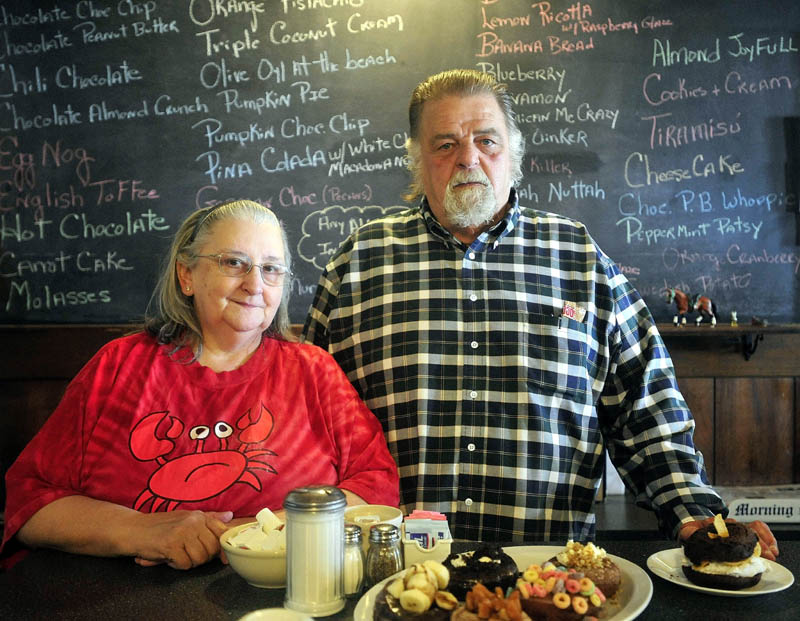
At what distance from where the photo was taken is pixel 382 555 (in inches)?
44.6

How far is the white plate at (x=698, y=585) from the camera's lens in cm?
110

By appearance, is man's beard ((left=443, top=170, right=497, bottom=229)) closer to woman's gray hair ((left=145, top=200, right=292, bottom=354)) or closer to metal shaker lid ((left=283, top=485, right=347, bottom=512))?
woman's gray hair ((left=145, top=200, right=292, bottom=354))

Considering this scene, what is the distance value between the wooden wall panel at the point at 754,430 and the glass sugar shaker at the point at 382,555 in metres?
2.49

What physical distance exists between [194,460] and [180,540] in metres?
0.24

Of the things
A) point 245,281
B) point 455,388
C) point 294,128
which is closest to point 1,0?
point 294,128

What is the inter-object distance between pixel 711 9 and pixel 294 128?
1.85 m

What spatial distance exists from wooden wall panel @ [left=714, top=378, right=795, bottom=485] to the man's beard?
1794 mm

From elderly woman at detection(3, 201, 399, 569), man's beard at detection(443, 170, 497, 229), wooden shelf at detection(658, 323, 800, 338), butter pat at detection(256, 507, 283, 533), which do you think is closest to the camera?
butter pat at detection(256, 507, 283, 533)

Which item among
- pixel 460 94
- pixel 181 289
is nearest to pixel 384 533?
pixel 181 289

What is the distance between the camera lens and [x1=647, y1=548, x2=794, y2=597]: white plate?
1101 millimetres

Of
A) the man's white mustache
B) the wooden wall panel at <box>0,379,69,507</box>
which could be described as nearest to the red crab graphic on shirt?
the man's white mustache

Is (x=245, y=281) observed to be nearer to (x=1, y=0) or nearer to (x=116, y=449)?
(x=116, y=449)

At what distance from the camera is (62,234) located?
3.29 meters

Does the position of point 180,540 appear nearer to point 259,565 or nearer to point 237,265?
point 259,565
